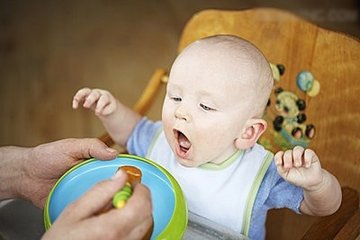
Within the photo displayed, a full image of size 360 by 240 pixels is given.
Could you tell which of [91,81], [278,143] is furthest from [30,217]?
[91,81]

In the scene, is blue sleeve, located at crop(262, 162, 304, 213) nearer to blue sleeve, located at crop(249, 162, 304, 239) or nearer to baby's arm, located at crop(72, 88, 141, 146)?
blue sleeve, located at crop(249, 162, 304, 239)

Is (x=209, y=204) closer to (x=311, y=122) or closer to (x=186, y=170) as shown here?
(x=186, y=170)

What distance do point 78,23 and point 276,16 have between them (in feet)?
4.37

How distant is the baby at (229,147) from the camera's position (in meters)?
0.86

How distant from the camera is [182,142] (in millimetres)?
907

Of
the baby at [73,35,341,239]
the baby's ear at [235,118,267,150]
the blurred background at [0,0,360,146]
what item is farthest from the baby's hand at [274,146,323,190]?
the blurred background at [0,0,360,146]

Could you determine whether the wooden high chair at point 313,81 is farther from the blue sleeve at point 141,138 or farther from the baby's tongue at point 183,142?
the baby's tongue at point 183,142

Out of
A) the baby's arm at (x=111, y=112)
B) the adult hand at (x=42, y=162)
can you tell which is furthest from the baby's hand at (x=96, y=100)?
the adult hand at (x=42, y=162)

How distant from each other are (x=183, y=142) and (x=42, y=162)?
0.22 m

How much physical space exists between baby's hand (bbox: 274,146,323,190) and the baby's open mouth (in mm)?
156

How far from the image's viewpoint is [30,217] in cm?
94

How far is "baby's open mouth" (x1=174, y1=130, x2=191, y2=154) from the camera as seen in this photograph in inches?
35.3

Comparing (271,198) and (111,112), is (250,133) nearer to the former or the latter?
(271,198)

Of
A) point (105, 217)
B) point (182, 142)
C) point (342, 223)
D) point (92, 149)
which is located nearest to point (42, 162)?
point (92, 149)
